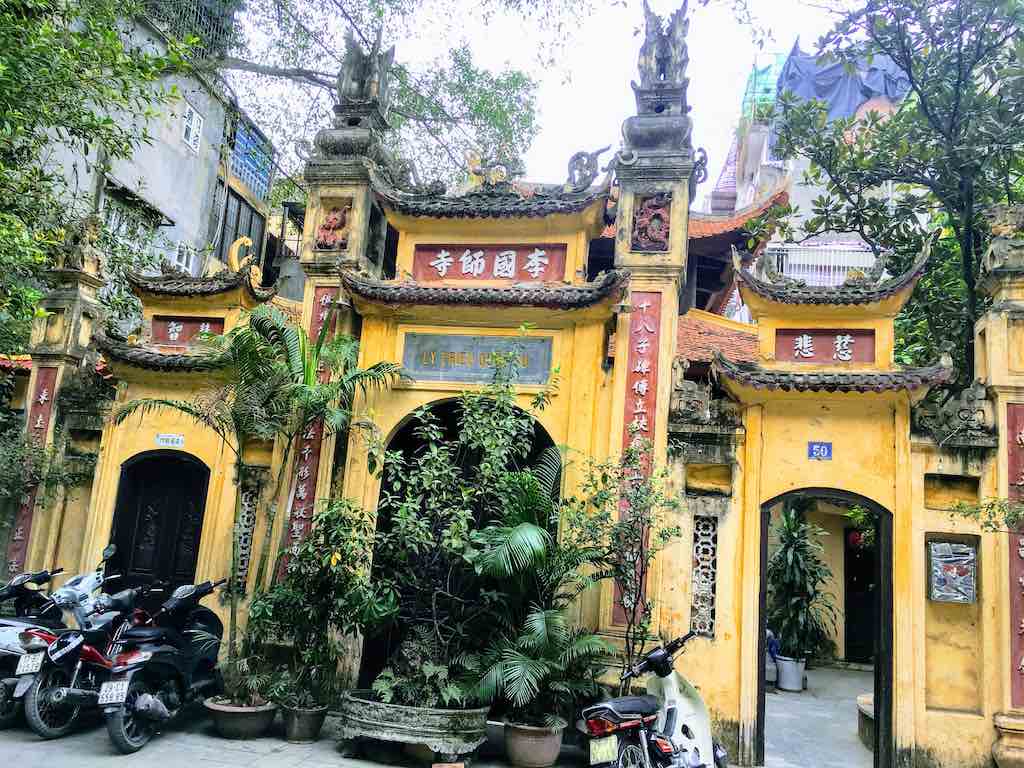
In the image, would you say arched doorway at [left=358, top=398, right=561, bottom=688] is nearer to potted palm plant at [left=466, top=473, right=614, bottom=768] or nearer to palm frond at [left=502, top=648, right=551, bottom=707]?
potted palm plant at [left=466, top=473, right=614, bottom=768]

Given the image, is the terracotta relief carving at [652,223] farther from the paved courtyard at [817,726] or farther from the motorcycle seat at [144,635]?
the motorcycle seat at [144,635]

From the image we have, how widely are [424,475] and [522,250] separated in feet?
10.3

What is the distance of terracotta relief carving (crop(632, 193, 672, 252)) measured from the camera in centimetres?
898

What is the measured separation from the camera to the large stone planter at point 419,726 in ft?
23.5

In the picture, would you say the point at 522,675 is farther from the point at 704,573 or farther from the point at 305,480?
the point at 305,480

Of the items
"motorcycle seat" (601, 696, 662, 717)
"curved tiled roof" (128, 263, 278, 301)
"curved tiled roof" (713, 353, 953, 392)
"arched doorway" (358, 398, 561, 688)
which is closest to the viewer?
"motorcycle seat" (601, 696, 662, 717)

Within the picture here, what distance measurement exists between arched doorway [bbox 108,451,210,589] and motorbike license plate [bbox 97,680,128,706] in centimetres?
306

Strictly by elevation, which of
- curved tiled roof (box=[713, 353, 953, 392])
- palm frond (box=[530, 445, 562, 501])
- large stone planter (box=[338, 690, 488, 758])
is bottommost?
large stone planter (box=[338, 690, 488, 758])

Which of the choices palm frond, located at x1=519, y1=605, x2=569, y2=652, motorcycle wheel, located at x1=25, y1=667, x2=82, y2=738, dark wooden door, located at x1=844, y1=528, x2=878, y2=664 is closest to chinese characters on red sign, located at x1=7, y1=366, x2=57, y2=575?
motorcycle wheel, located at x1=25, y1=667, x2=82, y2=738

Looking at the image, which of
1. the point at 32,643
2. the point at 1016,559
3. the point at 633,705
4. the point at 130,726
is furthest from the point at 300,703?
the point at 1016,559

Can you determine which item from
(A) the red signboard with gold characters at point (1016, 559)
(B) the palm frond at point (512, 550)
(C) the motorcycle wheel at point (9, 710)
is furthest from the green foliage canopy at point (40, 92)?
(A) the red signboard with gold characters at point (1016, 559)

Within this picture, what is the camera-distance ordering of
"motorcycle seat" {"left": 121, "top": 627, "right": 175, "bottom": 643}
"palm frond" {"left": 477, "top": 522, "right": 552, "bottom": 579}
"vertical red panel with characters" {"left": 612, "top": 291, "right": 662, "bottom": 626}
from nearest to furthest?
"palm frond" {"left": 477, "top": 522, "right": 552, "bottom": 579} → "motorcycle seat" {"left": 121, "top": 627, "right": 175, "bottom": 643} → "vertical red panel with characters" {"left": 612, "top": 291, "right": 662, "bottom": 626}

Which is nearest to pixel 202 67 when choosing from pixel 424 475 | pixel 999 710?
pixel 424 475

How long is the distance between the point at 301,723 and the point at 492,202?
5717 millimetres
